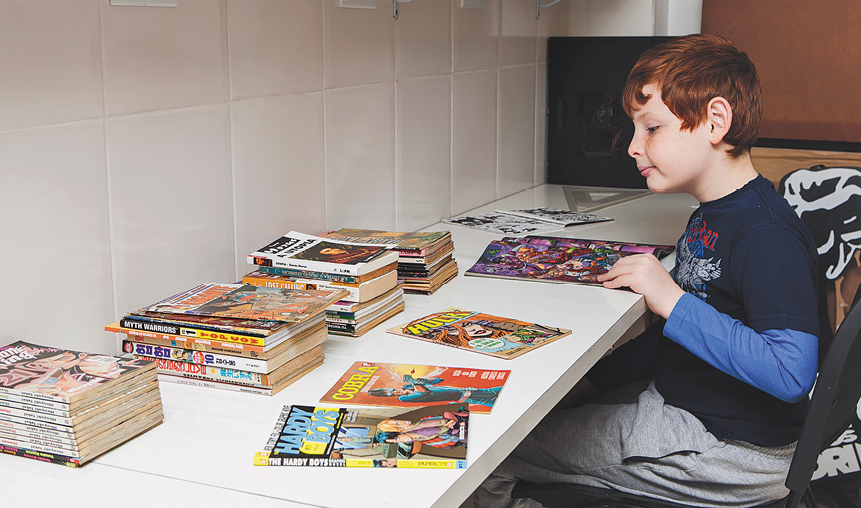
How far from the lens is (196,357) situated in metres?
0.93

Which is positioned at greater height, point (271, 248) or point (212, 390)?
point (271, 248)

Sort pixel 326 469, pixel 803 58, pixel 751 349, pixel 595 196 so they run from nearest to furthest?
pixel 326 469 → pixel 751 349 → pixel 595 196 → pixel 803 58

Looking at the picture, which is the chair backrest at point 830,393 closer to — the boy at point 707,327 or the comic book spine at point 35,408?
the boy at point 707,327

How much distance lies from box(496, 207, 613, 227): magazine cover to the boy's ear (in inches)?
25.4

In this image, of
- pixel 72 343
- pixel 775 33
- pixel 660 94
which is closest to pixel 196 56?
pixel 72 343

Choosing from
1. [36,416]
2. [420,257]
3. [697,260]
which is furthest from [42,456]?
[697,260]

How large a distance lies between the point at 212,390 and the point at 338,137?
721 millimetres

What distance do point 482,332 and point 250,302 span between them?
322 millimetres

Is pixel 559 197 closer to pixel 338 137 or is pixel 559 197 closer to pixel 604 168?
pixel 604 168

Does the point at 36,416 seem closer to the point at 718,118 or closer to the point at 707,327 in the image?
the point at 707,327

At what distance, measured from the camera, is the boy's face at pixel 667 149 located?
125 centimetres

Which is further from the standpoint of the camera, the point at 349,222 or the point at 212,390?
the point at 349,222

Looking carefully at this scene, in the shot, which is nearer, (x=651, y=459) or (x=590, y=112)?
(x=651, y=459)

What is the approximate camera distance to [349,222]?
5.24 feet
